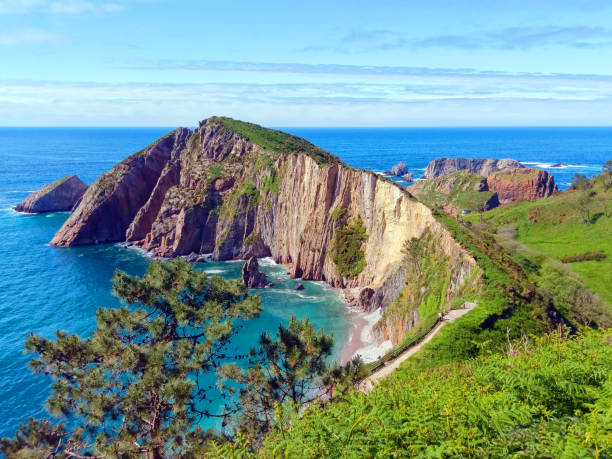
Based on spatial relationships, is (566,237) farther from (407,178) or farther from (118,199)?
(407,178)

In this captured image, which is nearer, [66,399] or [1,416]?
[66,399]

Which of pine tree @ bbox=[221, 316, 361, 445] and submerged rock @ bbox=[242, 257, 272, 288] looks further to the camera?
submerged rock @ bbox=[242, 257, 272, 288]

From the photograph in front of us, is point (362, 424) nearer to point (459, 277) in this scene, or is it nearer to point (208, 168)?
point (459, 277)

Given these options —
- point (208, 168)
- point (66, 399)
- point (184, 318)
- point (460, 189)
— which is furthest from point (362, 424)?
point (460, 189)

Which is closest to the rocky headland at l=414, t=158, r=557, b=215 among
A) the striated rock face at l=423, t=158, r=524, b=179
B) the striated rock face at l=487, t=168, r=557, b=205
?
the striated rock face at l=487, t=168, r=557, b=205

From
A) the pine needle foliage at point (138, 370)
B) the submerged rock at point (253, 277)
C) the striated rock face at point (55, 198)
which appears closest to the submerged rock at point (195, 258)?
the submerged rock at point (253, 277)

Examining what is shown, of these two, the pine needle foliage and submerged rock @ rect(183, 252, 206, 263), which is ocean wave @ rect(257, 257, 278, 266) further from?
the pine needle foliage
